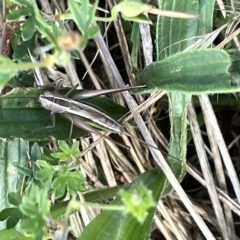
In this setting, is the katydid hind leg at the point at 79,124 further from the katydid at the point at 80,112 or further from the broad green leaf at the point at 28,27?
the broad green leaf at the point at 28,27

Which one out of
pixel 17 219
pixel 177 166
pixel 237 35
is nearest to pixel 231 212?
pixel 177 166

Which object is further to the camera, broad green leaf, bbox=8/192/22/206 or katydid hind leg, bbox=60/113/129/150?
katydid hind leg, bbox=60/113/129/150

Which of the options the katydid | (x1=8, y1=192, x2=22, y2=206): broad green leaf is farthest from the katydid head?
(x1=8, y1=192, x2=22, y2=206): broad green leaf

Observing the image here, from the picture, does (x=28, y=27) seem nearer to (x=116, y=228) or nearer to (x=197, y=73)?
(x=197, y=73)

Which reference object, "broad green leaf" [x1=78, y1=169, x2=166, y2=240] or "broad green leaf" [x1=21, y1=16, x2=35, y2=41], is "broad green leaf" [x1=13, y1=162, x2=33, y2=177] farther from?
"broad green leaf" [x1=21, y1=16, x2=35, y2=41]

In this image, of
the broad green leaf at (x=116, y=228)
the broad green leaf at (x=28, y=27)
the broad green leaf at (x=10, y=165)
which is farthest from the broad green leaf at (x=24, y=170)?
the broad green leaf at (x=28, y=27)

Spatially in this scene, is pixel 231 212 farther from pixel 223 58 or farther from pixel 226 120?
pixel 223 58

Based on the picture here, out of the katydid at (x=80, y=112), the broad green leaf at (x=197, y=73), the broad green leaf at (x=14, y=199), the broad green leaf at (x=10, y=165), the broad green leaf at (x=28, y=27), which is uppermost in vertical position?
the broad green leaf at (x=28, y=27)

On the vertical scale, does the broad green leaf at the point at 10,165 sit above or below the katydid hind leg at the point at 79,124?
below

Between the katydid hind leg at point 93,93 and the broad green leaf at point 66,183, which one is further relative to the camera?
the katydid hind leg at point 93,93
